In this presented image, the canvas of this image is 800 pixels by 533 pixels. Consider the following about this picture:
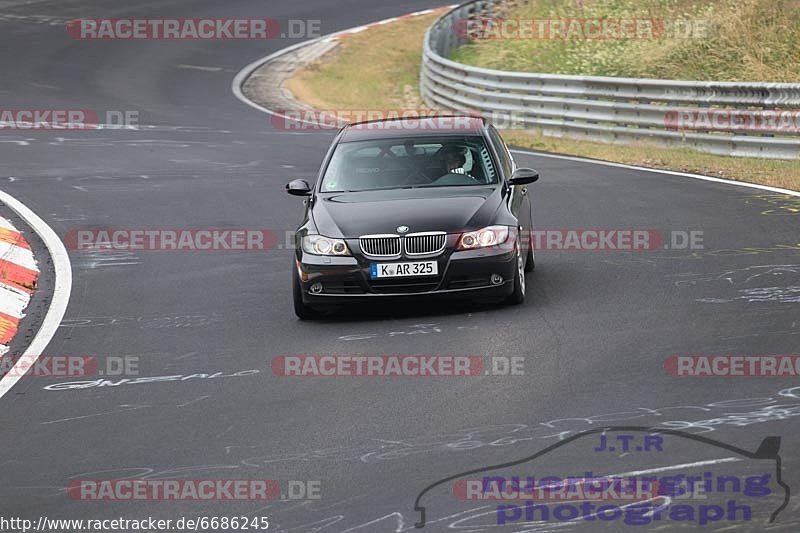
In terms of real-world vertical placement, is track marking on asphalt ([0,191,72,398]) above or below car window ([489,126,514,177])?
below

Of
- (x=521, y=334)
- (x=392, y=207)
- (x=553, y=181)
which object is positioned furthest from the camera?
(x=553, y=181)

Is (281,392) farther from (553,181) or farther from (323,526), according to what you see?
(553,181)

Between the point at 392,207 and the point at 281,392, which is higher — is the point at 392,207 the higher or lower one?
the higher one

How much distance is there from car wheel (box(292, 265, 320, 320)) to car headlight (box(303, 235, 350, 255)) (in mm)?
212

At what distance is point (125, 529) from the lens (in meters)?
6.11

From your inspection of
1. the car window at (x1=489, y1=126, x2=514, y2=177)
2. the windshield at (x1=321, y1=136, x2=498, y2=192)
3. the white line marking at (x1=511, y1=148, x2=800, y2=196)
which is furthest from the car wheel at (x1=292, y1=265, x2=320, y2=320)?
the white line marking at (x1=511, y1=148, x2=800, y2=196)

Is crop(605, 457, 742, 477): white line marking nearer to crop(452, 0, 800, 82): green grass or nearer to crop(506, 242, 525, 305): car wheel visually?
crop(506, 242, 525, 305): car wheel

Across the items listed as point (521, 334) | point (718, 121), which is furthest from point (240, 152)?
point (521, 334)

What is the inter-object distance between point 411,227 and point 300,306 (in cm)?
108

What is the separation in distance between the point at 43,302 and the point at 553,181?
322 inches

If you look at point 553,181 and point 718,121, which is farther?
point 718,121

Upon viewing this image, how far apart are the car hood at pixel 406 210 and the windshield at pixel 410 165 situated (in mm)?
185

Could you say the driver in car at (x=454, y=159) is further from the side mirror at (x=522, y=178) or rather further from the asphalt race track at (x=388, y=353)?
the asphalt race track at (x=388, y=353)

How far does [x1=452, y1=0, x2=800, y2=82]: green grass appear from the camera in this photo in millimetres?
26812
